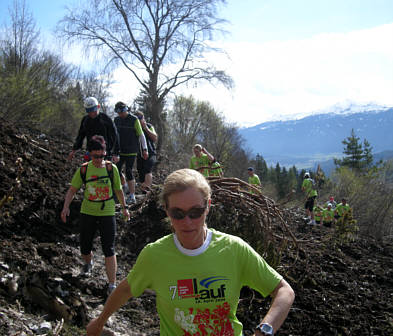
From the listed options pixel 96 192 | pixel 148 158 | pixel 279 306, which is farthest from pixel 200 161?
pixel 279 306

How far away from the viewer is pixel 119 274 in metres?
5.14

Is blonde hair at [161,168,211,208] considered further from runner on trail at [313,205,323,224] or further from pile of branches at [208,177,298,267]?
Answer: runner on trail at [313,205,323,224]

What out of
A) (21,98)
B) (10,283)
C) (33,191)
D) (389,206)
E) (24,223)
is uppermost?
(21,98)

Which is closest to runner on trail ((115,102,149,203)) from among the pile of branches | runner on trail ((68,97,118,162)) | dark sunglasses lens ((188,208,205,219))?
runner on trail ((68,97,118,162))

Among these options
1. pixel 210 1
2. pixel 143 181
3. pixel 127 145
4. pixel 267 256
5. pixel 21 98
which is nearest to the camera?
pixel 267 256

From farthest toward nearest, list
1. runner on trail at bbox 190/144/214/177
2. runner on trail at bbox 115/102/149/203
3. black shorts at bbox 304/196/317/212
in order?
black shorts at bbox 304/196/317/212 < runner on trail at bbox 190/144/214/177 < runner on trail at bbox 115/102/149/203

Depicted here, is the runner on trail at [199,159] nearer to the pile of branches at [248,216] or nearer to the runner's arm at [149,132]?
the runner's arm at [149,132]

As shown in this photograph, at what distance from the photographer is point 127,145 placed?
21.8 feet

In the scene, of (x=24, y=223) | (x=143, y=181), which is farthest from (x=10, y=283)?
(x=143, y=181)

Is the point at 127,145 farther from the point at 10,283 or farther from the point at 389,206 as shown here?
the point at 389,206

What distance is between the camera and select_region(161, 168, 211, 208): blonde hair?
66.9 inches

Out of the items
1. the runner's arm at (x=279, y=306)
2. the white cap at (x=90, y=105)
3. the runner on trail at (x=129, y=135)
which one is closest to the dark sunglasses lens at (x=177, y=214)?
the runner's arm at (x=279, y=306)

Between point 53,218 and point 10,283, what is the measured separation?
2.29 m

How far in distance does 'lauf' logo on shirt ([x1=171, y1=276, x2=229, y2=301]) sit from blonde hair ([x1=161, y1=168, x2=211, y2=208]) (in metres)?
0.39
